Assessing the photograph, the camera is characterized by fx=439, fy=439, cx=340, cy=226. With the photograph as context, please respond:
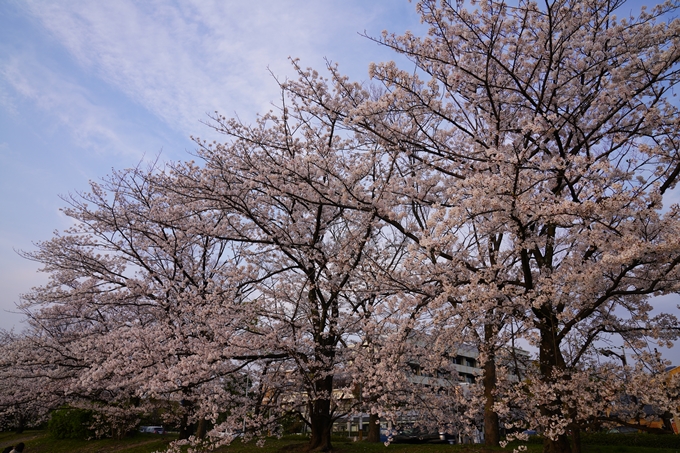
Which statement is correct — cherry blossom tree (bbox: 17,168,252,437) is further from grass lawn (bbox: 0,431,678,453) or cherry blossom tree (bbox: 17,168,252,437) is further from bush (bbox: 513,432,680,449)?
bush (bbox: 513,432,680,449)

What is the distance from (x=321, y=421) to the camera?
1120 centimetres

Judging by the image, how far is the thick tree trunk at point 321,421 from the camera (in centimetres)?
1102

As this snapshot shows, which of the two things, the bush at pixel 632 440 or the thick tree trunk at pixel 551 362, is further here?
the bush at pixel 632 440

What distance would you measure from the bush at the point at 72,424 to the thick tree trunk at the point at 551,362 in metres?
19.7

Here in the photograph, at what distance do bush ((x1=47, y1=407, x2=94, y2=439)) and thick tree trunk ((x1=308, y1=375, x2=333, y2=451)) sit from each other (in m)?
13.9

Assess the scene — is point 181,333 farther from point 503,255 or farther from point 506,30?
point 506,30

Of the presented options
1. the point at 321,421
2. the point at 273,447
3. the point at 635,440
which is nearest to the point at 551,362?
the point at 321,421

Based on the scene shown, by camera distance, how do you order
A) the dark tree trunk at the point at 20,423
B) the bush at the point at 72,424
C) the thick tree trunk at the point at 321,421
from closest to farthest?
the thick tree trunk at the point at 321,421
the bush at the point at 72,424
the dark tree trunk at the point at 20,423

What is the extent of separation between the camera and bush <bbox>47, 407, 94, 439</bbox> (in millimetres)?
19641

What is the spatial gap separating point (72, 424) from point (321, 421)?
15149mm

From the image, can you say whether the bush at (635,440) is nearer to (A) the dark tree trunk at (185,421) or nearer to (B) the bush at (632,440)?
(B) the bush at (632,440)

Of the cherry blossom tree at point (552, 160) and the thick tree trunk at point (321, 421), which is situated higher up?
the cherry blossom tree at point (552, 160)

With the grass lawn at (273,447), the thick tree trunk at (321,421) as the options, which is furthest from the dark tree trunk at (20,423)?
the thick tree trunk at (321,421)

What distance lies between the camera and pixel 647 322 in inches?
293
